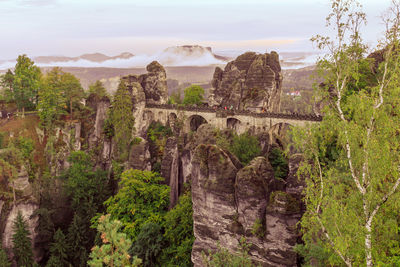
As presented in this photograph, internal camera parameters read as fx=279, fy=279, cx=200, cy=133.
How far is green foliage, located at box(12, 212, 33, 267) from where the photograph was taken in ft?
101

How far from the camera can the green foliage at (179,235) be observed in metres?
24.0

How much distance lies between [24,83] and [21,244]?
90.8 ft

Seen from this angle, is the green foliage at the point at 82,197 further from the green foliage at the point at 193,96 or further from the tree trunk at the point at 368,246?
the tree trunk at the point at 368,246

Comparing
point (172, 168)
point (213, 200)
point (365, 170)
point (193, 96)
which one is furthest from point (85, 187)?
point (365, 170)

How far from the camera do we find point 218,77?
4953 cm

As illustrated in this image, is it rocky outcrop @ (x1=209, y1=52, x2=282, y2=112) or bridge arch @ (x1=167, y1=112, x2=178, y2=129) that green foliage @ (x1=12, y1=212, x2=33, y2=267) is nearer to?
bridge arch @ (x1=167, y1=112, x2=178, y2=129)

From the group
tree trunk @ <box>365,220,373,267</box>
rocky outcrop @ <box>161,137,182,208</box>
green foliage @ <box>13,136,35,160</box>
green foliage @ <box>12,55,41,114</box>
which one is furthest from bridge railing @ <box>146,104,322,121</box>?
tree trunk @ <box>365,220,373,267</box>

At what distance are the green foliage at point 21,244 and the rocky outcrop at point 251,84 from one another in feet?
104

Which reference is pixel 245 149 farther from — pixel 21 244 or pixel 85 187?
pixel 21 244

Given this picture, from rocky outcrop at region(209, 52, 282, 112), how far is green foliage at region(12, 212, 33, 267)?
104ft

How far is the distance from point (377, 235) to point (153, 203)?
74.8 ft

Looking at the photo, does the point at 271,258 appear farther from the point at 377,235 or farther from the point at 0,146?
the point at 0,146

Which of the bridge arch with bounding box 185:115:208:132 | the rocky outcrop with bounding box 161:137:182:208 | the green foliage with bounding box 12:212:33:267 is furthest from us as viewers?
the bridge arch with bounding box 185:115:208:132

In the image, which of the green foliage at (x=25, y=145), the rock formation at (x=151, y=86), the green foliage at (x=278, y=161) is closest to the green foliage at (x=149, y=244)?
the green foliage at (x=278, y=161)
